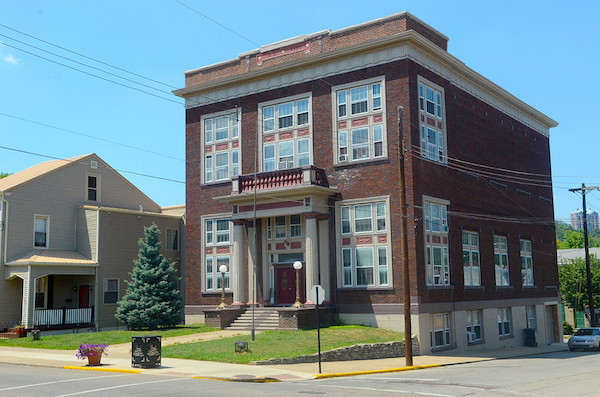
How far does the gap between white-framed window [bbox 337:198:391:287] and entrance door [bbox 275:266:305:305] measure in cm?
291

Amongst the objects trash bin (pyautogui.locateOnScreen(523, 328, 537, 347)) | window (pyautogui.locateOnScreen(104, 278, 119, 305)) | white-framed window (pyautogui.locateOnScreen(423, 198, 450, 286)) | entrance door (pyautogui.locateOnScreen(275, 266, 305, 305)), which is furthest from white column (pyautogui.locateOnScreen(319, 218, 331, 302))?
trash bin (pyautogui.locateOnScreen(523, 328, 537, 347))

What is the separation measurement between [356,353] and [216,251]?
Answer: 1393cm

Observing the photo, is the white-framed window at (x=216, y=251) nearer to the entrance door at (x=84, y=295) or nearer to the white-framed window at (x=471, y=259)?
the entrance door at (x=84, y=295)

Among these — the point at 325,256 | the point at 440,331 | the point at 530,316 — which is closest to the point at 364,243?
the point at 325,256

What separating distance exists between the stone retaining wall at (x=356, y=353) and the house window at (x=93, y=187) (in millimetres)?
23310

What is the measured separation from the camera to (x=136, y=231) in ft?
138

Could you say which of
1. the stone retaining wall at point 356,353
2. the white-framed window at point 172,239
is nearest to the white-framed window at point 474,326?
the stone retaining wall at point 356,353

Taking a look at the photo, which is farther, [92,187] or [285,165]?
[92,187]

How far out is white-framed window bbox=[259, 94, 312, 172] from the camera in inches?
1398

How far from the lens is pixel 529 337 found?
42.2m

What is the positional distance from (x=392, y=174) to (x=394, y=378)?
13656 mm

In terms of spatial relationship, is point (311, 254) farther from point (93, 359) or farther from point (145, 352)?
point (93, 359)

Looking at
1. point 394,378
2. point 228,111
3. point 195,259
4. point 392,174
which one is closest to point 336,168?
point 392,174

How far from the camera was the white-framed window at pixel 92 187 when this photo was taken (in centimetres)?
4250
